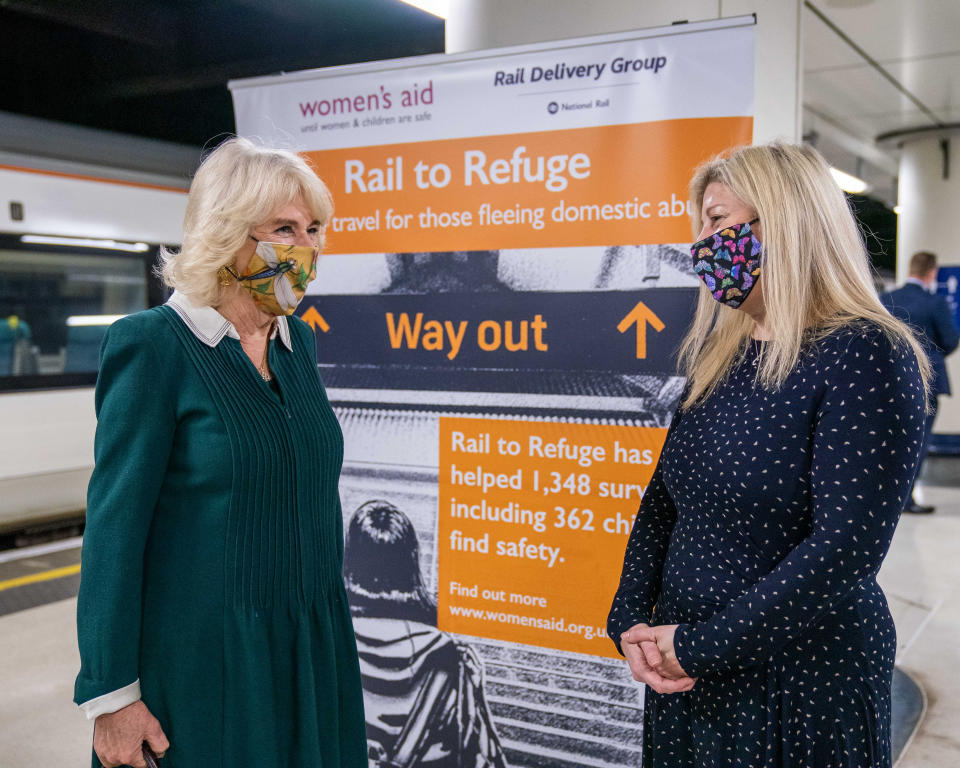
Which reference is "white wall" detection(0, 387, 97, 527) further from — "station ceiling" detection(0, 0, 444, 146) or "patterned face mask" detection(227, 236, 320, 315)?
"patterned face mask" detection(227, 236, 320, 315)

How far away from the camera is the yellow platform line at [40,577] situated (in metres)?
4.54

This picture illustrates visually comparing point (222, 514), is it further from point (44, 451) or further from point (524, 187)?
point (44, 451)

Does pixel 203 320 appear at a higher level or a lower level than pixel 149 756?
higher

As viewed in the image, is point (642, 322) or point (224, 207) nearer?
point (224, 207)

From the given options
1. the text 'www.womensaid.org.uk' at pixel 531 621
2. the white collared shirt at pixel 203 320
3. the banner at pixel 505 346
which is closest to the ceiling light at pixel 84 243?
the banner at pixel 505 346

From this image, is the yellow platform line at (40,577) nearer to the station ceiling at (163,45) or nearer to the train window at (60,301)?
the train window at (60,301)

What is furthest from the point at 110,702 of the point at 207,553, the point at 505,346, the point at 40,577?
the point at 40,577

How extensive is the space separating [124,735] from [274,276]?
78cm

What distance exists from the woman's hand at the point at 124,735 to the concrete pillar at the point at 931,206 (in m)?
9.25

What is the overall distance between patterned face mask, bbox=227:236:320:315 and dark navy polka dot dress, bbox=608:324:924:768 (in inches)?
29.7

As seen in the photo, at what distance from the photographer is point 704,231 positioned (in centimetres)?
145

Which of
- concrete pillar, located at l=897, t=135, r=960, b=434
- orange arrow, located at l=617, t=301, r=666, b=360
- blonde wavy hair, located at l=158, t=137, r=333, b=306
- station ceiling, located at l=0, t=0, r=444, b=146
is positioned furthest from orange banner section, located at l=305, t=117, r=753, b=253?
concrete pillar, located at l=897, t=135, r=960, b=434

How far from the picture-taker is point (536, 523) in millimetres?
2207

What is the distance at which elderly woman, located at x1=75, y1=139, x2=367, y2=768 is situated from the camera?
4.15ft
